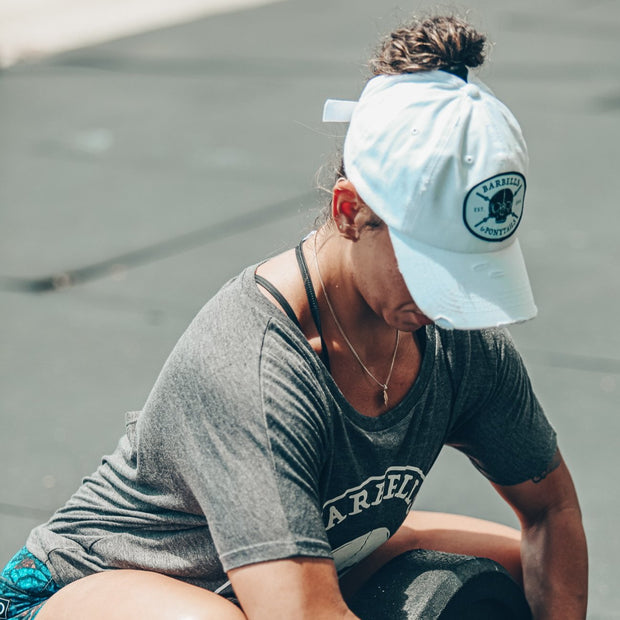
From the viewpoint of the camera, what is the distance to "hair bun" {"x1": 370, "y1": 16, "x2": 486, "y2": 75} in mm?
1759

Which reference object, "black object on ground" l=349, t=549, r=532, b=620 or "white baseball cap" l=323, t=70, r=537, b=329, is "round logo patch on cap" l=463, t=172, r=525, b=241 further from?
"black object on ground" l=349, t=549, r=532, b=620

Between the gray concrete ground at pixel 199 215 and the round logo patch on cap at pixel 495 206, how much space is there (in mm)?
483

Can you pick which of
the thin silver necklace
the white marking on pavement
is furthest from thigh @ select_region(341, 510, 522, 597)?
the white marking on pavement

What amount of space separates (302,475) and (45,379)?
2592mm

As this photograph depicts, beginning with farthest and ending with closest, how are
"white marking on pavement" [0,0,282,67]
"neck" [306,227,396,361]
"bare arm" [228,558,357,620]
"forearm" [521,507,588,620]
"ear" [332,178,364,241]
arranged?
"white marking on pavement" [0,0,282,67]
"forearm" [521,507,588,620]
"neck" [306,227,396,361]
"ear" [332,178,364,241]
"bare arm" [228,558,357,620]

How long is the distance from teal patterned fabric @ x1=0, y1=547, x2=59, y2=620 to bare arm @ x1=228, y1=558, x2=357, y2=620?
1.68 ft

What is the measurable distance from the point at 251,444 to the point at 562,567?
87cm

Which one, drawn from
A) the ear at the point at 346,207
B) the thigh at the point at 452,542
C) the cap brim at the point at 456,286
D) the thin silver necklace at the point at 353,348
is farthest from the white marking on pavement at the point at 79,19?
the cap brim at the point at 456,286

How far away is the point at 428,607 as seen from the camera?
199 centimetres

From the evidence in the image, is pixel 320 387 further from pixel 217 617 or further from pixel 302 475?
pixel 217 617

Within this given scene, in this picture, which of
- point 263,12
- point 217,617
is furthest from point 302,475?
point 263,12

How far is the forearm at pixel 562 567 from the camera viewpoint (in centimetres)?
220

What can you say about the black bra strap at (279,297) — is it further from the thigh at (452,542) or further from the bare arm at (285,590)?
the thigh at (452,542)

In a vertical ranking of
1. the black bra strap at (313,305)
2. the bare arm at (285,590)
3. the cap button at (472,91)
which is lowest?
the bare arm at (285,590)
